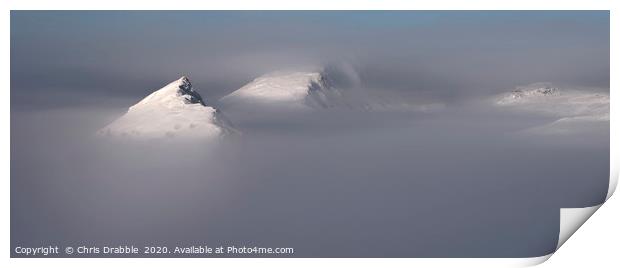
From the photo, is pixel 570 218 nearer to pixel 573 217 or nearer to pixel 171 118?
pixel 573 217

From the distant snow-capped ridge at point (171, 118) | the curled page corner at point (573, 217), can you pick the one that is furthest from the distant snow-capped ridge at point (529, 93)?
the distant snow-capped ridge at point (171, 118)

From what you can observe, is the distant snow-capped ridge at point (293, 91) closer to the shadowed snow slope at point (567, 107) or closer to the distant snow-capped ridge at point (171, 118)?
the distant snow-capped ridge at point (171, 118)

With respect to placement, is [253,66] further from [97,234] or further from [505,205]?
[505,205]

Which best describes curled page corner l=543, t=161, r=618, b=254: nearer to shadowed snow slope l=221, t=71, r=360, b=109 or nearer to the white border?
the white border

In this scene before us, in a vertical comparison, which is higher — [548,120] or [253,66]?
[253,66]

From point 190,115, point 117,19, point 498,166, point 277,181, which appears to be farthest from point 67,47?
point 498,166

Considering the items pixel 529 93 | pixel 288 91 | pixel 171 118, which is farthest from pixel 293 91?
pixel 529 93
